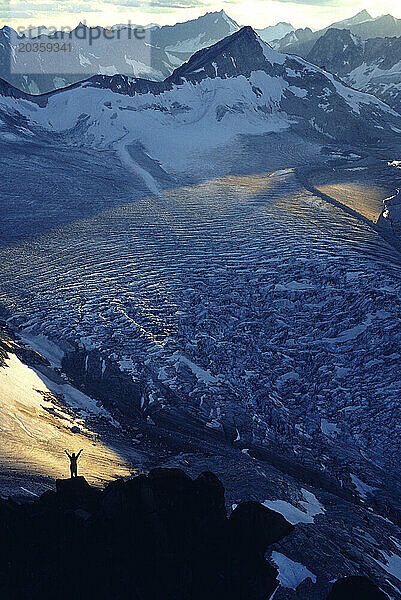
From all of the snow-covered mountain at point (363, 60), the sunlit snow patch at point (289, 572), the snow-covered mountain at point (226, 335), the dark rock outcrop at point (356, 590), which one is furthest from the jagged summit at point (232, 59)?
the dark rock outcrop at point (356, 590)

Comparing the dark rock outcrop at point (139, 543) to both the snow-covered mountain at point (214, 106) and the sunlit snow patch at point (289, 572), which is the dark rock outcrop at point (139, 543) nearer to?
the sunlit snow patch at point (289, 572)

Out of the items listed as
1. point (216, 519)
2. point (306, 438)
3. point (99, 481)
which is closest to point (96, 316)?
point (306, 438)

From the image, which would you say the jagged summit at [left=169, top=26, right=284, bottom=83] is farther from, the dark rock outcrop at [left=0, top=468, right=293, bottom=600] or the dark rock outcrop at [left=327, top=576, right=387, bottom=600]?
the dark rock outcrop at [left=327, top=576, right=387, bottom=600]

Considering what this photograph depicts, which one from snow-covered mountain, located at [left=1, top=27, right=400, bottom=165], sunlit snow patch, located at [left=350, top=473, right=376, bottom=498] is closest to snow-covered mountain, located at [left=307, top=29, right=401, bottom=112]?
snow-covered mountain, located at [left=1, top=27, right=400, bottom=165]

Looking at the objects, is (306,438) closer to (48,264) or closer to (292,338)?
(292,338)

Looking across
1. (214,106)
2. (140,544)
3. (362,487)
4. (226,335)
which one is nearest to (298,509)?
(362,487)

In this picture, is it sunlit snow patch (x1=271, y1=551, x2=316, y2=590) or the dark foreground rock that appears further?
sunlit snow patch (x1=271, y1=551, x2=316, y2=590)
